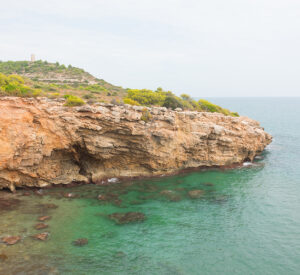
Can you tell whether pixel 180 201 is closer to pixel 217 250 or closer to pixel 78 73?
pixel 217 250

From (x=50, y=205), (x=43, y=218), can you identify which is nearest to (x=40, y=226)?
(x=43, y=218)

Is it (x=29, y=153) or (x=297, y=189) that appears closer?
(x=29, y=153)

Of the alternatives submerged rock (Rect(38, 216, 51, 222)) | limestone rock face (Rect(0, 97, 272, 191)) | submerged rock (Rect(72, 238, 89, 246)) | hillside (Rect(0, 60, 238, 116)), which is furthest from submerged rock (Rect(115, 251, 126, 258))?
hillside (Rect(0, 60, 238, 116))

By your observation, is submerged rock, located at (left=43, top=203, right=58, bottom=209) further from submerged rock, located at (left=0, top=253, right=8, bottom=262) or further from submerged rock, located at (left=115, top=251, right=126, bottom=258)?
submerged rock, located at (left=115, top=251, right=126, bottom=258)

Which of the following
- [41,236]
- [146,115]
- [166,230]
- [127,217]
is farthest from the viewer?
[146,115]

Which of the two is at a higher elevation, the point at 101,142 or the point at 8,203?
the point at 101,142

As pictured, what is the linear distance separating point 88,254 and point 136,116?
15.4 meters

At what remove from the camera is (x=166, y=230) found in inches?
741

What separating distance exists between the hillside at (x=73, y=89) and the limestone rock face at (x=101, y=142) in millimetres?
2759

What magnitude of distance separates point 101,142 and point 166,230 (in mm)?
12122

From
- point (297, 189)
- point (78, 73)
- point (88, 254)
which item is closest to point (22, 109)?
point (88, 254)

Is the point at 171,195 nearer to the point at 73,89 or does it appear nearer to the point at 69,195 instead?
the point at 69,195

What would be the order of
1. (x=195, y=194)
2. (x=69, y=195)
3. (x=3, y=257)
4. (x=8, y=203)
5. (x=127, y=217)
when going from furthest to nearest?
(x=195, y=194), (x=69, y=195), (x=8, y=203), (x=127, y=217), (x=3, y=257)

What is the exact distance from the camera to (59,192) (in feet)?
81.6
